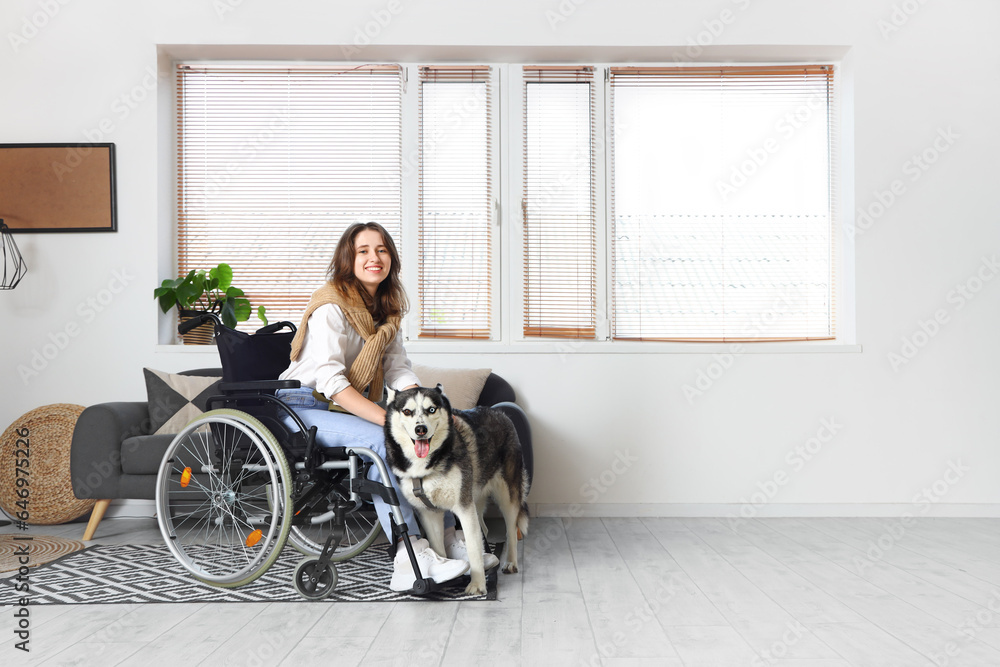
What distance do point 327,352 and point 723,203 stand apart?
2.41 m

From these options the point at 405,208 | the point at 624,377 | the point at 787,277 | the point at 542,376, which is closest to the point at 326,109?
the point at 405,208

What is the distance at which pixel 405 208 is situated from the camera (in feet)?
12.6

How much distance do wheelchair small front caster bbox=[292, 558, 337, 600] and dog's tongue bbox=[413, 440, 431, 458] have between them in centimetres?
44

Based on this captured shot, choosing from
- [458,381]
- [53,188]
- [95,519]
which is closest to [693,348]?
[458,381]

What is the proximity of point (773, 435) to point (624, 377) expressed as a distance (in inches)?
30.3

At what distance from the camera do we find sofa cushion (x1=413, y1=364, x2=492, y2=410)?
3.39m

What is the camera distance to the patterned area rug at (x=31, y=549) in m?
2.60

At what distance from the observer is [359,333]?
236cm

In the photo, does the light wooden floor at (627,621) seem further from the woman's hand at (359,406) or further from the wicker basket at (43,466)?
the wicker basket at (43,466)

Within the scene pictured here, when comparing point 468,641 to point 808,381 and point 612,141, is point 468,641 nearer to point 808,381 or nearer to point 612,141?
point 808,381

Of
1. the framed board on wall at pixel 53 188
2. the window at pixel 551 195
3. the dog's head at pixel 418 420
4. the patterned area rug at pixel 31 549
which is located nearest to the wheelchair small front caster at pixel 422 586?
the dog's head at pixel 418 420

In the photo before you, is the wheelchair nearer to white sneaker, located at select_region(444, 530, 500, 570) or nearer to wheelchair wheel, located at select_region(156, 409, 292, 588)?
wheelchair wheel, located at select_region(156, 409, 292, 588)

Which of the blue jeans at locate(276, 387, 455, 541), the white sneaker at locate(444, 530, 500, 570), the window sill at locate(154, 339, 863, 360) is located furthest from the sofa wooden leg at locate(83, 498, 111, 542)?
the white sneaker at locate(444, 530, 500, 570)

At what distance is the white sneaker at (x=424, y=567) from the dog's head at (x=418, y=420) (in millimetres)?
→ 311
